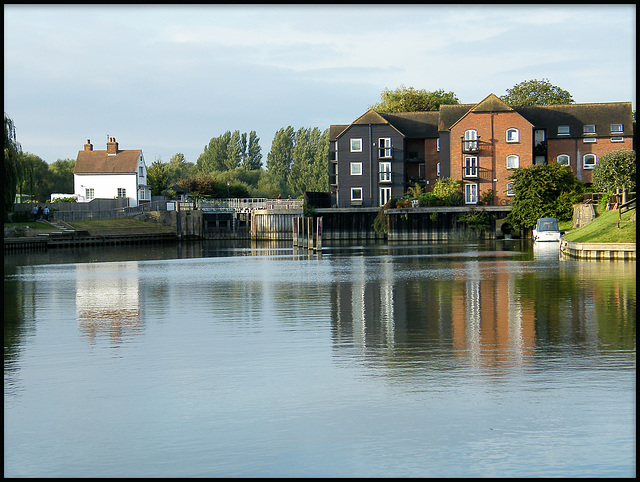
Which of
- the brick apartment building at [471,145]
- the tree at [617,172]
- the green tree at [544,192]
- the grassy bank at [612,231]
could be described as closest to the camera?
the grassy bank at [612,231]

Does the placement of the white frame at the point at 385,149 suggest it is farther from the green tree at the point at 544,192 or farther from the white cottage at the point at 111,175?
the white cottage at the point at 111,175

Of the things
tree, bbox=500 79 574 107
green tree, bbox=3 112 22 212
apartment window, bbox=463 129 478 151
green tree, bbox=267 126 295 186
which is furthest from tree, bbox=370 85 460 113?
green tree, bbox=3 112 22 212

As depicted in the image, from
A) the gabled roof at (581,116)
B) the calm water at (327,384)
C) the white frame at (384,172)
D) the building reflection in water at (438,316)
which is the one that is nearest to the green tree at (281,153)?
the white frame at (384,172)

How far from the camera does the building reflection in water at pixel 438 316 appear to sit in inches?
637

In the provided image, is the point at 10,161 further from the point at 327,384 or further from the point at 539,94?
the point at 539,94

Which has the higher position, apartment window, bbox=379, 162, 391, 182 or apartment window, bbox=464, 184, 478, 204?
A: apartment window, bbox=379, 162, 391, 182

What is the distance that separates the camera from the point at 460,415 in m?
11.1

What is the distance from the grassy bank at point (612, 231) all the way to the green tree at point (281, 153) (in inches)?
4060

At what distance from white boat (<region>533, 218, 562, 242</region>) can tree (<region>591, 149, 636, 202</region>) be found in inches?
180

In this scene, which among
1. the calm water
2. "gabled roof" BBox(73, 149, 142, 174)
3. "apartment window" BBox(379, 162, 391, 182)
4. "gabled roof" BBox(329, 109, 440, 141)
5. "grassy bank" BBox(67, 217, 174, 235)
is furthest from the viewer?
"gabled roof" BBox(73, 149, 142, 174)

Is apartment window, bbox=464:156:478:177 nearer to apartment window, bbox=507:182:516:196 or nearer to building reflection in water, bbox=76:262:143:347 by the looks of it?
apartment window, bbox=507:182:516:196

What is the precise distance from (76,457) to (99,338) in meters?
9.01

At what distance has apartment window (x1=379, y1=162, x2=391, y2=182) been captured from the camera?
3398 inches

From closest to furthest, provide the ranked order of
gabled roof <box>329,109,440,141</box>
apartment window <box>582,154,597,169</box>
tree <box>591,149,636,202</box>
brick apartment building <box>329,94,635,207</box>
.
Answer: tree <box>591,149,636,202</box> → brick apartment building <box>329,94,635,207</box> → apartment window <box>582,154,597,169</box> → gabled roof <box>329,109,440,141</box>
